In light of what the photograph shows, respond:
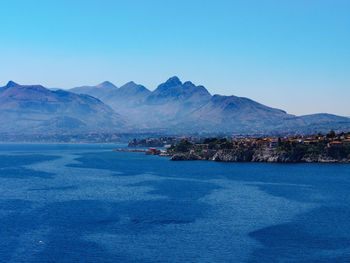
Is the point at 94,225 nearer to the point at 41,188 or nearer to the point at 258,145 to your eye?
the point at 41,188

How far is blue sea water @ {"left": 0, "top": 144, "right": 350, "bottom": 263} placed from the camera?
3750 cm

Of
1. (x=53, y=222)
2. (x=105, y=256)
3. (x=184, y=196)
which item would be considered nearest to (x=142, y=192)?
(x=184, y=196)

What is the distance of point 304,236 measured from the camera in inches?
1678

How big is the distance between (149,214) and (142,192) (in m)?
18.6

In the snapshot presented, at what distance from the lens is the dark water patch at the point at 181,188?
67.9 m

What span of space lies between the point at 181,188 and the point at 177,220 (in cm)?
2633

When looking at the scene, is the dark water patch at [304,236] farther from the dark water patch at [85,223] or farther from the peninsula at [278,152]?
the peninsula at [278,152]

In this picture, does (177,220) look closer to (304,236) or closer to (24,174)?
(304,236)

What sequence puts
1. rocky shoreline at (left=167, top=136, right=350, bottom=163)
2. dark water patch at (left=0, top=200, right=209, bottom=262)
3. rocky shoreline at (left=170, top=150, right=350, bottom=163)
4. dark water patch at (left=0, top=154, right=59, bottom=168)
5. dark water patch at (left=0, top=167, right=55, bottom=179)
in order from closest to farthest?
dark water patch at (left=0, top=200, right=209, bottom=262) < dark water patch at (left=0, top=167, right=55, bottom=179) < rocky shoreline at (left=167, top=136, right=350, bottom=163) < rocky shoreline at (left=170, top=150, right=350, bottom=163) < dark water patch at (left=0, top=154, right=59, bottom=168)

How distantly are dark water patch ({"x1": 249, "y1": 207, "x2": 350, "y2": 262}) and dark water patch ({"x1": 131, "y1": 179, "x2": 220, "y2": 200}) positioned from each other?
20078 millimetres

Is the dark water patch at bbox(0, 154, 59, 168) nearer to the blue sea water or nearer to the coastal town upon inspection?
the coastal town

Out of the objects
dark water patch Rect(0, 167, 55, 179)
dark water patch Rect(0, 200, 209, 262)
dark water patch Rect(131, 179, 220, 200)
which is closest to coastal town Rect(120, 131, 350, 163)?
dark water patch Rect(131, 179, 220, 200)

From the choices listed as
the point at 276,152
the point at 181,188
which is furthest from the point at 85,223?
the point at 276,152

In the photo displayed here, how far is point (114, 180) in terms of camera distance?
289 ft
